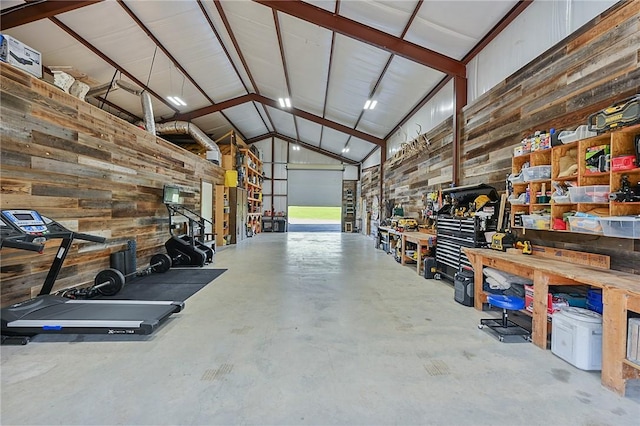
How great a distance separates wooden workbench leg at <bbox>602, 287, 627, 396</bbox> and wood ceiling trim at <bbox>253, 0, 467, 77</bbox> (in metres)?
4.66

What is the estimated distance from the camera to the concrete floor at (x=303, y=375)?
1.71 metres

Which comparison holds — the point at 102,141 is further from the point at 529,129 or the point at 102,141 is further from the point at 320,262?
the point at 529,129

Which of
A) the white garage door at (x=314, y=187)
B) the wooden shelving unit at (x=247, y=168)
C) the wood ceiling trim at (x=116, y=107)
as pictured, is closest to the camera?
the wood ceiling trim at (x=116, y=107)

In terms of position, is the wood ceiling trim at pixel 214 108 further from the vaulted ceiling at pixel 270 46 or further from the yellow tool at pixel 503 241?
the yellow tool at pixel 503 241

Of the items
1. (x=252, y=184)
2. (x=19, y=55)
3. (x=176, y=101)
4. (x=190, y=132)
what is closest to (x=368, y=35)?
(x=19, y=55)

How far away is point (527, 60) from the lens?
12.3 feet

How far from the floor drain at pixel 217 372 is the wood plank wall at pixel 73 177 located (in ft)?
9.03

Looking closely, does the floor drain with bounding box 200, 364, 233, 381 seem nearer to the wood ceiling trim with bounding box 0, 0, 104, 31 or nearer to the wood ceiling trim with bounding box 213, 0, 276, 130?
the wood ceiling trim with bounding box 0, 0, 104, 31

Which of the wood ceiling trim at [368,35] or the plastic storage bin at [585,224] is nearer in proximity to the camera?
the plastic storage bin at [585,224]

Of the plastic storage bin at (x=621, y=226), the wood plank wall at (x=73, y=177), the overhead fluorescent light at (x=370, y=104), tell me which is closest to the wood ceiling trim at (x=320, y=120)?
the overhead fluorescent light at (x=370, y=104)

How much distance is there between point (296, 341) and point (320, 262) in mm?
4147

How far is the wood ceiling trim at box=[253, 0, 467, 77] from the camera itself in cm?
515

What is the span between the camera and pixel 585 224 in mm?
2547

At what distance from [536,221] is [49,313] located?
207 inches
